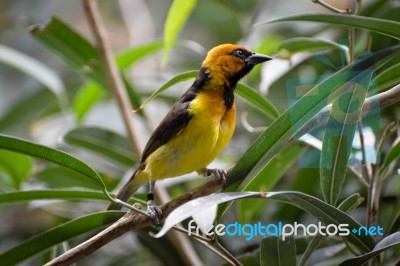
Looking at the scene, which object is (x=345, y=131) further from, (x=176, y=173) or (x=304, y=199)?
(x=176, y=173)

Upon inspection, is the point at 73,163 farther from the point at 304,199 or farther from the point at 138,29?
the point at 138,29

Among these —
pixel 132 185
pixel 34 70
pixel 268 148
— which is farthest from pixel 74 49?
pixel 268 148

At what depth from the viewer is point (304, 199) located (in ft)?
3.26

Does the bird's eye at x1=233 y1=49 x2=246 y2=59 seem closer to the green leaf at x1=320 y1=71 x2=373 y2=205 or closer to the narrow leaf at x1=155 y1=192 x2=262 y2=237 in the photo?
the green leaf at x1=320 y1=71 x2=373 y2=205

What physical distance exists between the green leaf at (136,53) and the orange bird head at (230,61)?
1.77 feet

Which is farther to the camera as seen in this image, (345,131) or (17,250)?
(17,250)

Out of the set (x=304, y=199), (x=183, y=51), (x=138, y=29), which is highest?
(x=138, y=29)

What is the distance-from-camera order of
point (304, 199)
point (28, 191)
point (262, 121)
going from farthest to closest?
1. point (262, 121)
2. point (28, 191)
3. point (304, 199)

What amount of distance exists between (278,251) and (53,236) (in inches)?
18.3

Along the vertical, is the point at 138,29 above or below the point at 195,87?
above

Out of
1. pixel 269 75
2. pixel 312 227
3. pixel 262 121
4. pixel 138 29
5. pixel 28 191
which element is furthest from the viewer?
pixel 138 29

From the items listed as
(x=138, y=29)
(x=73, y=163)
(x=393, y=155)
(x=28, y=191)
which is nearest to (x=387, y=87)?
(x=393, y=155)

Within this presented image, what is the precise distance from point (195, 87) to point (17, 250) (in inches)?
22.2

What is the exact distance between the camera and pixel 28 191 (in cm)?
127
